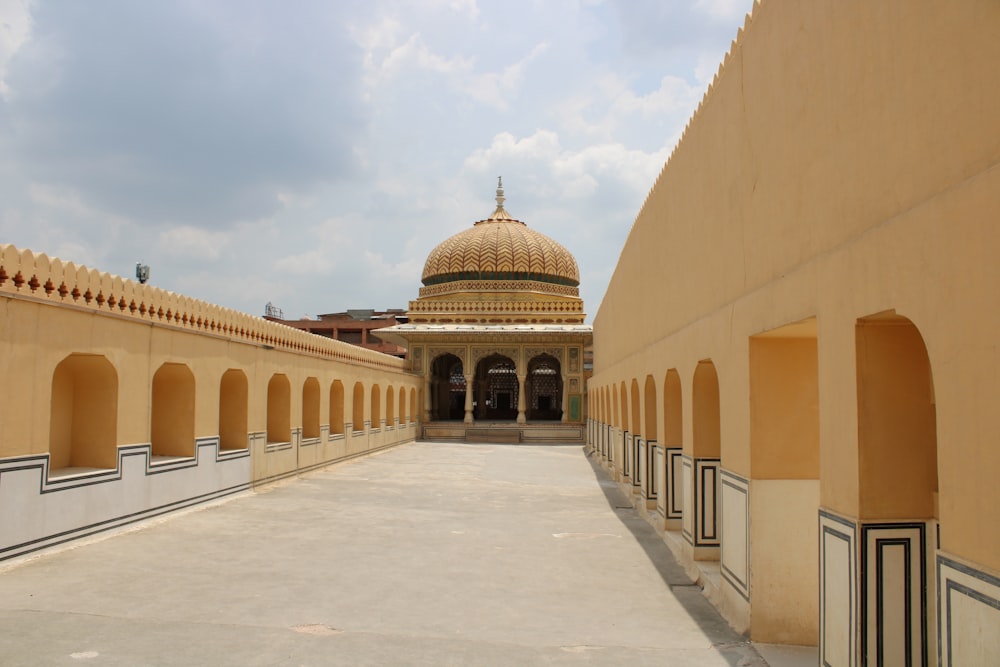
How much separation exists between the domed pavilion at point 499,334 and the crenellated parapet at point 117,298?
43.9ft

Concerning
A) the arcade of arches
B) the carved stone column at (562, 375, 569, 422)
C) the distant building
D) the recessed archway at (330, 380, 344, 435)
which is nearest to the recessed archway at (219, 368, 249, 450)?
the recessed archway at (330, 380, 344, 435)

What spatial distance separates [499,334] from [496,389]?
8.13m

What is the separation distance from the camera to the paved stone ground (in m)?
4.71

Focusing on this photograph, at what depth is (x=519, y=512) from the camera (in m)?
10.6

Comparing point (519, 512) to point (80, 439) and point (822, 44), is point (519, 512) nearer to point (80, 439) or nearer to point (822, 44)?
point (80, 439)

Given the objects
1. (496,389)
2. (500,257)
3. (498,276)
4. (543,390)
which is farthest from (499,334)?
(496,389)

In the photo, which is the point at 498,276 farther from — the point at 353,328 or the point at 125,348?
the point at 125,348

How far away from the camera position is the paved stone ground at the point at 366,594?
15.5 feet

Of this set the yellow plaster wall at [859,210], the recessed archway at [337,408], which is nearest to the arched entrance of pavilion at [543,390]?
the recessed archway at [337,408]

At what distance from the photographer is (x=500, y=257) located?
30672mm

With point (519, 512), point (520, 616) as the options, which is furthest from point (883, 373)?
point (519, 512)

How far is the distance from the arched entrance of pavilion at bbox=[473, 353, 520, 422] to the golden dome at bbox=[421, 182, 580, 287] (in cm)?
343

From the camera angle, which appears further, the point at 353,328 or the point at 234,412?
the point at 353,328

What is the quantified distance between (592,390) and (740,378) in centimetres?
1761
